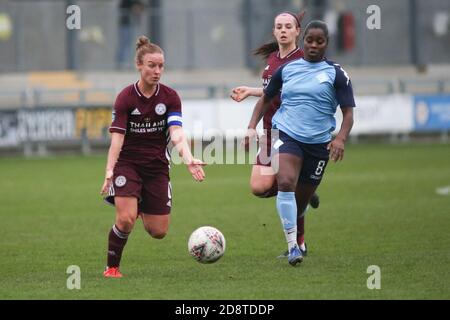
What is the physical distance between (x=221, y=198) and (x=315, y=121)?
6947 millimetres

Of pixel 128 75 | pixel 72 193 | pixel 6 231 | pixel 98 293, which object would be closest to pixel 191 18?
pixel 128 75

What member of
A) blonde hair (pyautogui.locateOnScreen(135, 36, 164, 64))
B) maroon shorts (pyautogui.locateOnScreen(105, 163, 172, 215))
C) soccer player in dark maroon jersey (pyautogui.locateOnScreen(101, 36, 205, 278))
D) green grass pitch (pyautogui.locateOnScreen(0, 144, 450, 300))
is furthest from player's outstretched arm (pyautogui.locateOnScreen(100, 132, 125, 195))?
green grass pitch (pyautogui.locateOnScreen(0, 144, 450, 300))

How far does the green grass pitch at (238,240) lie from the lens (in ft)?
28.3

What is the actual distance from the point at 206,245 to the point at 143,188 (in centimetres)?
74

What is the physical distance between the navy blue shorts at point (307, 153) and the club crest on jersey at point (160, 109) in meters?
1.23

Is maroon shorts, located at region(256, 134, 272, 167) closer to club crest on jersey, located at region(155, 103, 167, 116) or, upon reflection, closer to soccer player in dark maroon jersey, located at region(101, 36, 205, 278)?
soccer player in dark maroon jersey, located at region(101, 36, 205, 278)

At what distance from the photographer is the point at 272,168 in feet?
33.9

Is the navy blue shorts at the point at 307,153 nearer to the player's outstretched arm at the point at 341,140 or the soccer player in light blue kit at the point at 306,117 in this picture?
the soccer player in light blue kit at the point at 306,117

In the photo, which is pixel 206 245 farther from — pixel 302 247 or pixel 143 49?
pixel 143 49

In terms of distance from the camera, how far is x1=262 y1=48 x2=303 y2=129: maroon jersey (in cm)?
1054

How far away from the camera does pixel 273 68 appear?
10.6 m

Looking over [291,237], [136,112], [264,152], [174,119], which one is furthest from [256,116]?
[136,112]

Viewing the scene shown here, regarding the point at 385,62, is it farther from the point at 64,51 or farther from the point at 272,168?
the point at 272,168

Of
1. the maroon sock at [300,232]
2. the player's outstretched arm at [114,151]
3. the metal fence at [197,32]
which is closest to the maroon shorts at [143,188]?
the player's outstretched arm at [114,151]
